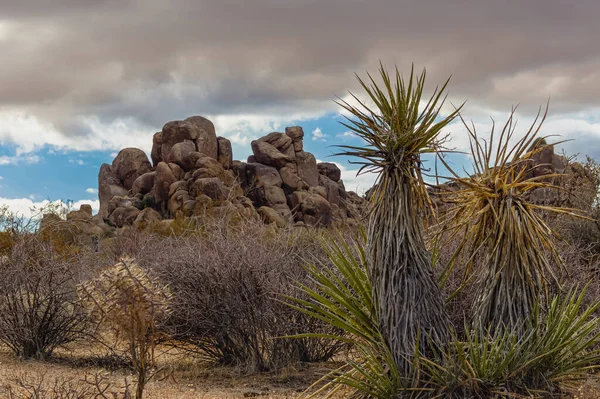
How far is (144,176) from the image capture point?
51156mm

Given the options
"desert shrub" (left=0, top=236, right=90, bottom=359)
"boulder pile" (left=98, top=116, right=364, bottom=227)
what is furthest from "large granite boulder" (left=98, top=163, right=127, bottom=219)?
"desert shrub" (left=0, top=236, right=90, bottom=359)

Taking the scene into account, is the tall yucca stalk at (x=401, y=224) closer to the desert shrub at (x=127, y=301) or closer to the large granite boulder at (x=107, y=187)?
the desert shrub at (x=127, y=301)

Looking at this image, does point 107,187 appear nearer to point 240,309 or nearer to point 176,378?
point 240,309

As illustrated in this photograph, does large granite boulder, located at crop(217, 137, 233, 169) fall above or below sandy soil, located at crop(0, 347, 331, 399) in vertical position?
above

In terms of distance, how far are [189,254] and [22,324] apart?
301 cm

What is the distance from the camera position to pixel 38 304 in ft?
34.9

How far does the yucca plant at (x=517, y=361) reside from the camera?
214 inches

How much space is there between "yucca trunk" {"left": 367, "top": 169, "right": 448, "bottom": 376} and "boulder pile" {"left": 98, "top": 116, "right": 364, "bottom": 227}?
32.8 m

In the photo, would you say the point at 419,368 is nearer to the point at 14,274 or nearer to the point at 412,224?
the point at 412,224

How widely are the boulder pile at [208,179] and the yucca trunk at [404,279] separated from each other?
3277 cm

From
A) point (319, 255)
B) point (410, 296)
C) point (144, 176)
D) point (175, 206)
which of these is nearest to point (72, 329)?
point (319, 255)

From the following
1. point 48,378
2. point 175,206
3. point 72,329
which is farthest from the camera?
point 175,206

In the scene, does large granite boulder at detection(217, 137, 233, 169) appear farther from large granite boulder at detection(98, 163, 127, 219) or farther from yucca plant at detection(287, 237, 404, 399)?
yucca plant at detection(287, 237, 404, 399)

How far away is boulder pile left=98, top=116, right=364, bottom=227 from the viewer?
143 ft
